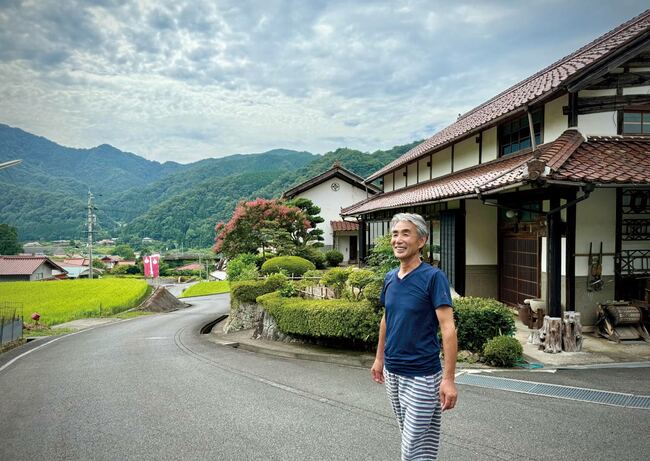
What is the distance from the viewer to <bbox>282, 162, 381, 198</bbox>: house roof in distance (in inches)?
1149

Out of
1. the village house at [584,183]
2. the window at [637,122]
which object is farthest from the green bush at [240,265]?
the window at [637,122]

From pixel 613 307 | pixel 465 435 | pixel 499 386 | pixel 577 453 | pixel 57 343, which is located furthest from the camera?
pixel 57 343

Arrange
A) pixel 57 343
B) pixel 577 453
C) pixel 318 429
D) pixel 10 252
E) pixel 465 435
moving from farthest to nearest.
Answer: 1. pixel 10 252
2. pixel 57 343
3. pixel 318 429
4. pixel 465 435
5. pixel 577 453

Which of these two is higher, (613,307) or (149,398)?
(613,307)

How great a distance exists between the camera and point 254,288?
1209 cm

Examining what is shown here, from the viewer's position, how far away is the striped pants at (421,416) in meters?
2.54

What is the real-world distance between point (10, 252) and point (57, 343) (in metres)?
61.5

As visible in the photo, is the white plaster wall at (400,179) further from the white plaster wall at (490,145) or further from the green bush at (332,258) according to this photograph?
the white plaster wall at (490,145)

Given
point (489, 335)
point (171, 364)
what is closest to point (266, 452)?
point (489, 335)

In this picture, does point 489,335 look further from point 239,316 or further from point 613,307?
point 239,316

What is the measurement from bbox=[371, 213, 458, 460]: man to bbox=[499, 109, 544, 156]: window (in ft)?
26.3

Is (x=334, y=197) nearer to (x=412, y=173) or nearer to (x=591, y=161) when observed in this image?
(x=412, y=173)

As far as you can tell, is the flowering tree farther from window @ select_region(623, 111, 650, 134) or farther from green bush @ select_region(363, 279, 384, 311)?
window @ select_region(623, 111, 650, 134)

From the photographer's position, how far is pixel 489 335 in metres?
6.80
